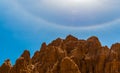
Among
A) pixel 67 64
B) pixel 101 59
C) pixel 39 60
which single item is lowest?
pixel 67 64

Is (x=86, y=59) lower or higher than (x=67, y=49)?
lower

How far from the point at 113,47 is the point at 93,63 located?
13603 mm

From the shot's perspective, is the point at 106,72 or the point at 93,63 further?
the point at 93,63

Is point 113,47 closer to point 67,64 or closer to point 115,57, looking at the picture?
point 115,57

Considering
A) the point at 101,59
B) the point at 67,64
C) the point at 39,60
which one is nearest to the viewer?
the point at 67,64

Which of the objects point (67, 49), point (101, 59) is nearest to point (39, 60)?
point (67, 49)

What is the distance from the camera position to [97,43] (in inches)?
5384

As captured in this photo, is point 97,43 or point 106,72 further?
point 97,43

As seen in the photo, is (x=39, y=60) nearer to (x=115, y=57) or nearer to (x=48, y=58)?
(x=48, y=58)

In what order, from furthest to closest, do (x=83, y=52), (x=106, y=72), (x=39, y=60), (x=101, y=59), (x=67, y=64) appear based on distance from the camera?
(x=39, y=60) → (x=83, y=52) → (x=101, y=59) → (x=106, y=72) → (x=67, y=64)

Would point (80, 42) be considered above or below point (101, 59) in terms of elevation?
above

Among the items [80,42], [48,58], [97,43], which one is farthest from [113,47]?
[48,58]

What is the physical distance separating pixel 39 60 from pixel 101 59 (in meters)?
29.9

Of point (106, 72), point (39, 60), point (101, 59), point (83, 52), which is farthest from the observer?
point (39, 60)
